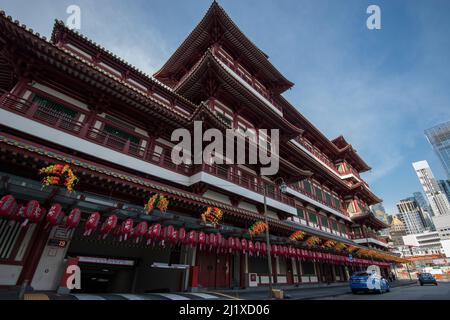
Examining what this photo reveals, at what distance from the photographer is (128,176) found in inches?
Result: 368

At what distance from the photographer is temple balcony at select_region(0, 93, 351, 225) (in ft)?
28.9

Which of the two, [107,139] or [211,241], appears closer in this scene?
[211,241]

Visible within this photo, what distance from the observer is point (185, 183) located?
1263 cm

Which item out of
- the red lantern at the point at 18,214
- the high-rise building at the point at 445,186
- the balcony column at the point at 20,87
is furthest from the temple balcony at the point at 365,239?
the high-rise building at the point at 445,186

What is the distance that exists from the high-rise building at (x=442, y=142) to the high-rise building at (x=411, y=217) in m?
42.7

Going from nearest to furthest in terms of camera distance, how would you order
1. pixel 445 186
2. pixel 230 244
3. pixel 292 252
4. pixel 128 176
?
pixel 128 176 < pixel 230 244 < pixel 292 252 < pixel 445 186

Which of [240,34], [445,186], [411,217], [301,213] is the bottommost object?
[301,213]

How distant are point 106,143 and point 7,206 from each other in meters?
4.66

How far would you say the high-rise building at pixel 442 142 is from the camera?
130500 millimetres

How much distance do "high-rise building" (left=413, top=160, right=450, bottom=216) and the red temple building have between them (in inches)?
6493

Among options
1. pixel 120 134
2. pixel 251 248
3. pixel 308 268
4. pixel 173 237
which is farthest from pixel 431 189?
pixel 120 134

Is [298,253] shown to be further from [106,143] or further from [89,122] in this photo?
[89,122]

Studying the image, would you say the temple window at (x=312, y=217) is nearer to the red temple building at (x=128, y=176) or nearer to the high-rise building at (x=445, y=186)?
the red temple building at (x=128, y=176)
